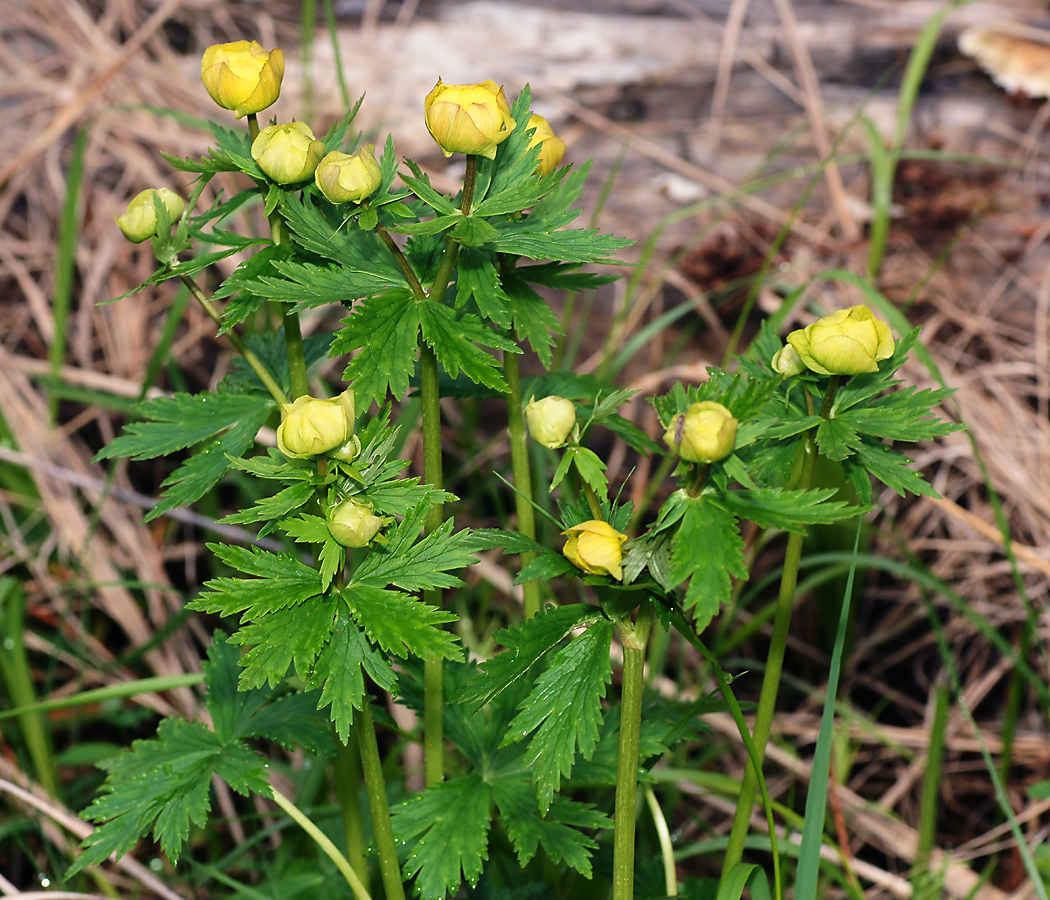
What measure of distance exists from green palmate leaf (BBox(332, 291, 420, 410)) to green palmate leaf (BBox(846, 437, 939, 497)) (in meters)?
0.40

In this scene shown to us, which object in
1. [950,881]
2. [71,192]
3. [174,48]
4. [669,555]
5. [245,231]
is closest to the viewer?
[669,555]

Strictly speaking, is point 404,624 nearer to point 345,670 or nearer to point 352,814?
point 345,670

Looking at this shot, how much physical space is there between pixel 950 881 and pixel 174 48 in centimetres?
264

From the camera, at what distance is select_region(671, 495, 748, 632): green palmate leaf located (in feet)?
2.15

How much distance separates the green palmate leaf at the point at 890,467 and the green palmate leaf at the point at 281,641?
0.48m

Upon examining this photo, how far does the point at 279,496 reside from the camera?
0.77m

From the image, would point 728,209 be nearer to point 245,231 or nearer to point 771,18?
point 771,18

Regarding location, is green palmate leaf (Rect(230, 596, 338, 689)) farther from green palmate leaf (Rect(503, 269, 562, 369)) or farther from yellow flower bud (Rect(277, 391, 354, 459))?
green palmate leaf (Rect(503, 269, 562, 369))

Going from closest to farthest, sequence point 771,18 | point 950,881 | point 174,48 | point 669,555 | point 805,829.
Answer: point 669,555 → point 805,829 → point 950,881 → point 771,18 → point 174,48

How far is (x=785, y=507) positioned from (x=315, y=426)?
1.18ft

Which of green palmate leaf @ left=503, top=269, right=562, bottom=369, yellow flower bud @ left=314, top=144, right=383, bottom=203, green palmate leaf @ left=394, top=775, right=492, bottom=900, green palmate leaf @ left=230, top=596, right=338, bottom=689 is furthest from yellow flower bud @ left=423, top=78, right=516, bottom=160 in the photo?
green palmate leaf @ left=394, top=775, right=492, bottom=900

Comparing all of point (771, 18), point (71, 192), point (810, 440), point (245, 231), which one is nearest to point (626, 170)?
point (771, 18)

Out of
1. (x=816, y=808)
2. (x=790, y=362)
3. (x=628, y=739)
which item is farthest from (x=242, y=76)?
(x=816, y=808)

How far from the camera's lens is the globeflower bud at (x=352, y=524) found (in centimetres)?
74
